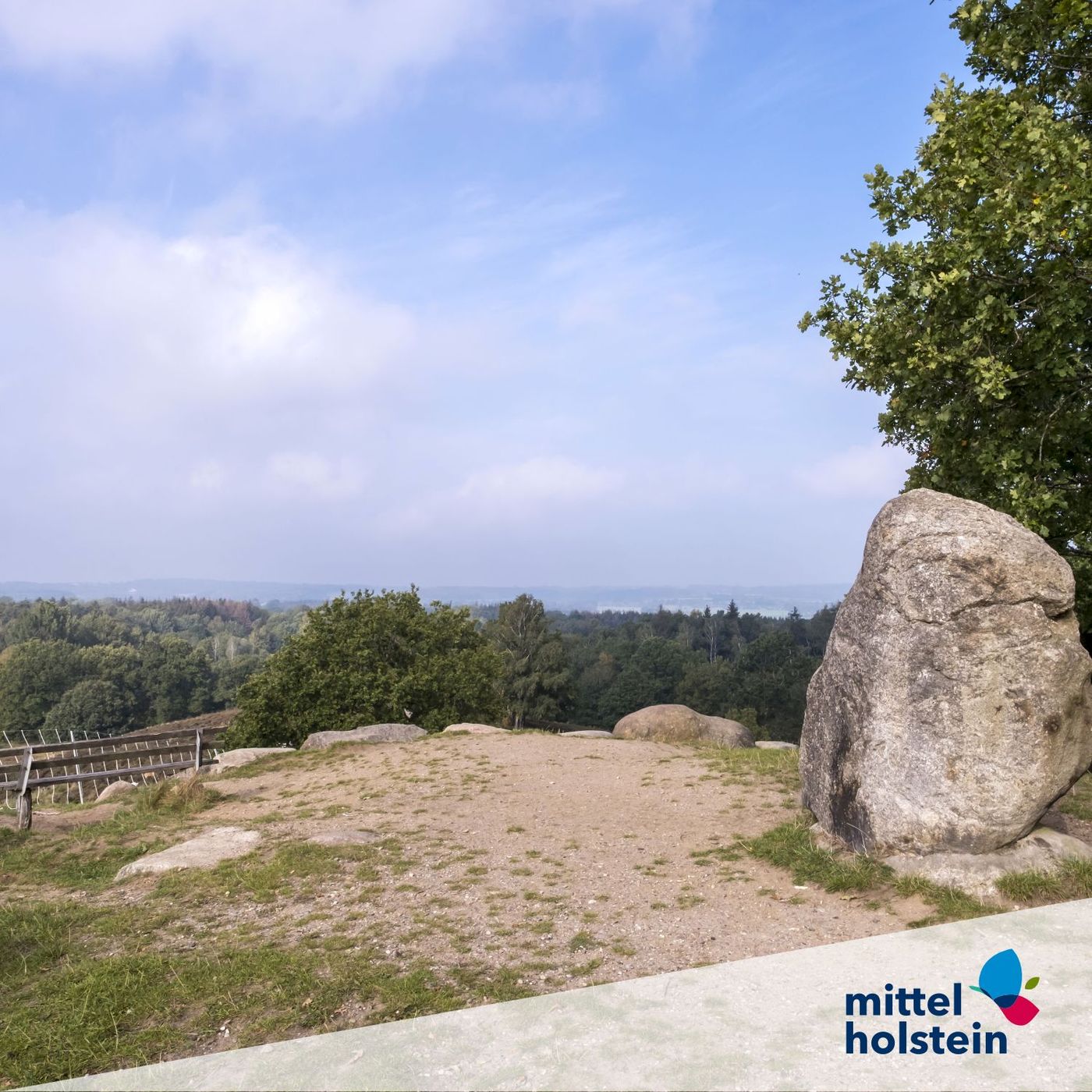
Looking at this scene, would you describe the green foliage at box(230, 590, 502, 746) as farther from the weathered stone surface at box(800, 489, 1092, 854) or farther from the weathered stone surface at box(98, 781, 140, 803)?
the weathered stone surface at box(800, 489, 1092, 854)

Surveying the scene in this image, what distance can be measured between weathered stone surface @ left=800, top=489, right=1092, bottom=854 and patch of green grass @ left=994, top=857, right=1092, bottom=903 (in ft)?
1.43

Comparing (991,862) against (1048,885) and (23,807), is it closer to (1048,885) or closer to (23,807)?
(1048,885)

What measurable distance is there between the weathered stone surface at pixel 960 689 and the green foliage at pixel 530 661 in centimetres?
6544

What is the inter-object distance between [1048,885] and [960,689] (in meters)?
2.03

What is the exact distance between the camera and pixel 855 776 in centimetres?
963

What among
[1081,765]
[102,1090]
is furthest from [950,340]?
[102,1090]

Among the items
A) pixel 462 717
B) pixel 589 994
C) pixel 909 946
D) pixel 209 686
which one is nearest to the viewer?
pixel 589 994

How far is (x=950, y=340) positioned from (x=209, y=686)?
360 ft

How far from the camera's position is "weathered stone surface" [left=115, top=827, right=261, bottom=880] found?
34.5 ft

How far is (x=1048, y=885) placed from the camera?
26.9 ft

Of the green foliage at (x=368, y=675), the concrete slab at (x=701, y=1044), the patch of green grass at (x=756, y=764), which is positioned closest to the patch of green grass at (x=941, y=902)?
the concrete slab at (x=701, y=1044)

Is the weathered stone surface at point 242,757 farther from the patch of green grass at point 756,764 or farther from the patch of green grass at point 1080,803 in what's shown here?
the patch of green grass at point 1080,803

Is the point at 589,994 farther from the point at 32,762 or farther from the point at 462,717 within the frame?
the point at 462,717

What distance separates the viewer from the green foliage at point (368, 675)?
1067 inches
